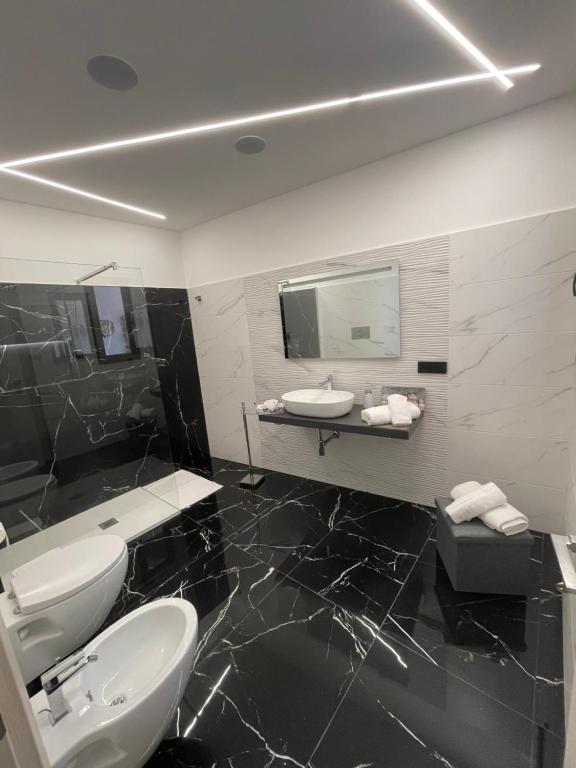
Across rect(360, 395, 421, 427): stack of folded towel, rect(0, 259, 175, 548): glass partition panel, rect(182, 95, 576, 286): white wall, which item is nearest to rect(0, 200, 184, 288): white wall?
rect(0, 259, 175, 548): glass partition panel

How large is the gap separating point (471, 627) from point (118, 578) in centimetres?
174

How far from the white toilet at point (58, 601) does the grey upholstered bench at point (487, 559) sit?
172 centimetres

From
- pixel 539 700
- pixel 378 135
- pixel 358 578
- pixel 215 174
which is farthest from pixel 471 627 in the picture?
pixel 215 174

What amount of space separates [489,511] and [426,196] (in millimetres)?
1942

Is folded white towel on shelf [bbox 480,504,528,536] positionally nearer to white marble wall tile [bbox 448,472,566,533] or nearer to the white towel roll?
the white towel roll

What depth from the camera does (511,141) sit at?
1917 millimetres

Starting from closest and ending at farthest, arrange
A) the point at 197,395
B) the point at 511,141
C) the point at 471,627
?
1. the point at 471,627
2. the point at 511,141
3. the point at 197,395

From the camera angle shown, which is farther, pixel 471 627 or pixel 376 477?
pixel 376 477

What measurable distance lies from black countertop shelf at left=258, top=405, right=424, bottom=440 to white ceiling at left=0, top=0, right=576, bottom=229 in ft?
5.72

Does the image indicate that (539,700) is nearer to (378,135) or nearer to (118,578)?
(118,578)

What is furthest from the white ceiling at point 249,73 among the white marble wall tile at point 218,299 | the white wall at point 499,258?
the white marble wall tile at point 218,299

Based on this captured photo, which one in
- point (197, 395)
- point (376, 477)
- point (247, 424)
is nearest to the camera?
point (376, 477)

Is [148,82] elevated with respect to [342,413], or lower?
elevated

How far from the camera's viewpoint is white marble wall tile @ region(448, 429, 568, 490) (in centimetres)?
206
